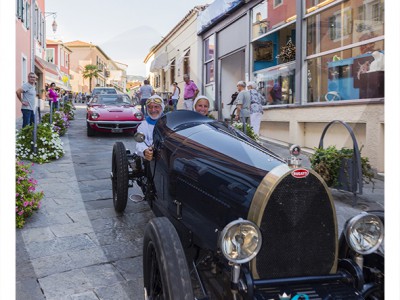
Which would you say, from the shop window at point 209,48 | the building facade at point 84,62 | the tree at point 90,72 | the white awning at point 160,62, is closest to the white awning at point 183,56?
the shop window at point 209,48

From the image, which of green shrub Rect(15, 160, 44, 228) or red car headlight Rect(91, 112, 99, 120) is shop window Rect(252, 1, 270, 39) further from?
green shrub Rect(15, 160, 44, 228)

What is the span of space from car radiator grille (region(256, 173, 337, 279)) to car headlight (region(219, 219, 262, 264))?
143 millimetres

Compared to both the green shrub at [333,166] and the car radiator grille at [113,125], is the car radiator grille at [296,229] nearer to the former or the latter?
the green shrub at [333,166]

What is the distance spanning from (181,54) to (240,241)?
17.6 meters

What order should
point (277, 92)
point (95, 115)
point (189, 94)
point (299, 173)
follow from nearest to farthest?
point (299, 173) → point (277, 92) → point (95, 115) → point (189, 94)

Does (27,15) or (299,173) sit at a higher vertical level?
(27,15)

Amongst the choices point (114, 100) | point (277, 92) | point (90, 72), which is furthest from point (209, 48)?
point (90, 72)

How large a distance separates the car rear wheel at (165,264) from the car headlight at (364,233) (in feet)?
2.61

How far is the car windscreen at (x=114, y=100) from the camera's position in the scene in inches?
449

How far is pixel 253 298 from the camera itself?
179cm

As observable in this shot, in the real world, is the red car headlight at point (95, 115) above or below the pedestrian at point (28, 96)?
below

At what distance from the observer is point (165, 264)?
181 centimetres

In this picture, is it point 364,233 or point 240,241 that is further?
point 364,233

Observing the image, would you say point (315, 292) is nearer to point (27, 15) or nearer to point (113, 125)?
point (113, 125)
